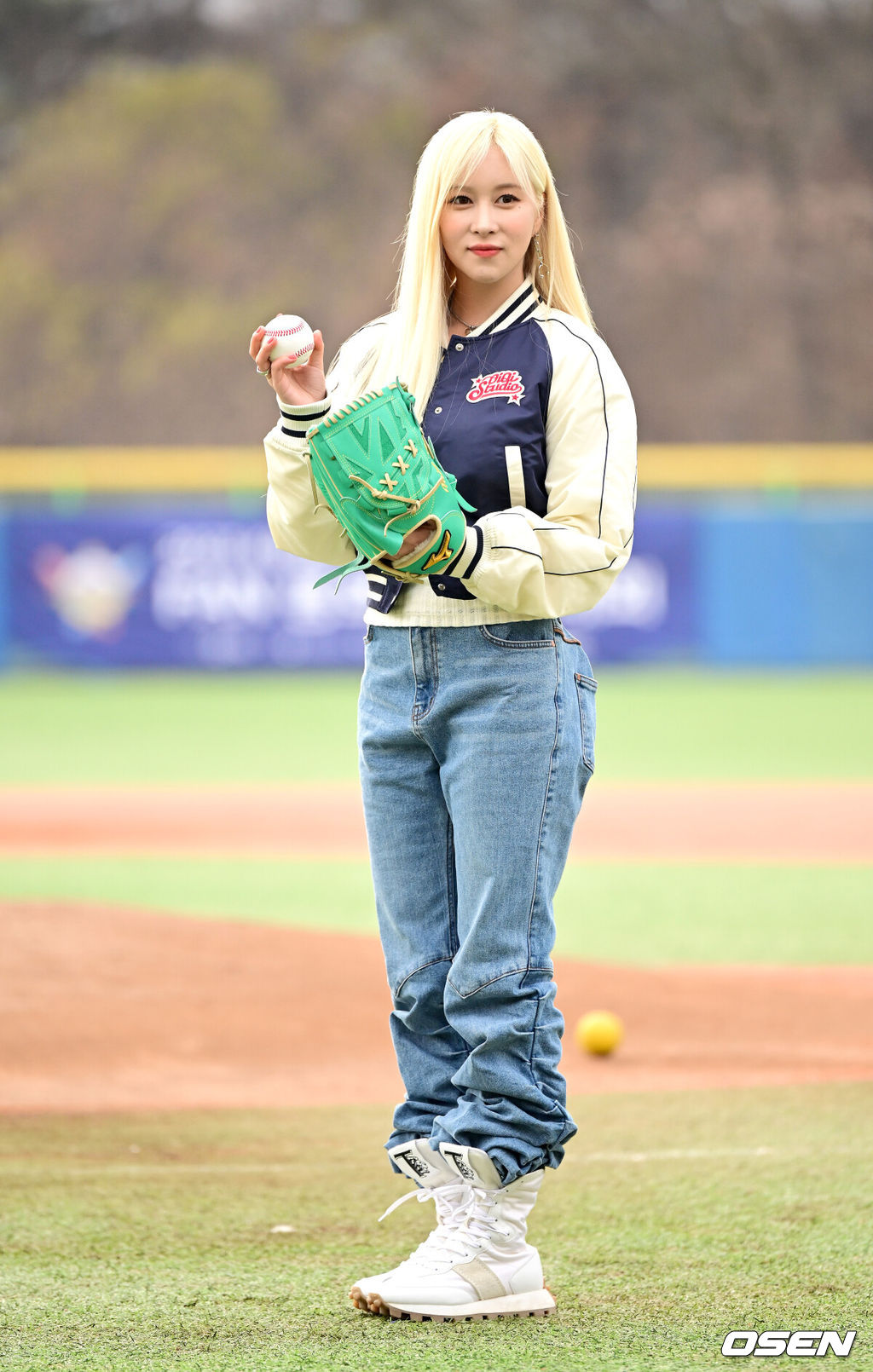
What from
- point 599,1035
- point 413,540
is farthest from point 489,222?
point 599,1035

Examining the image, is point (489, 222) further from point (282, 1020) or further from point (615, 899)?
point (615, 899)

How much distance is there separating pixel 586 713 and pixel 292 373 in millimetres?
730

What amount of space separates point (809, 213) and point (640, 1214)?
1123 inches

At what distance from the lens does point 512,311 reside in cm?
298

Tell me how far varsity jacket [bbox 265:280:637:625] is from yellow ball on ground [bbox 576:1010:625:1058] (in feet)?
6.95

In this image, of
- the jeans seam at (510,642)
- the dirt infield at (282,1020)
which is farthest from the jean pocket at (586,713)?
the dirt infield at (282,1020)

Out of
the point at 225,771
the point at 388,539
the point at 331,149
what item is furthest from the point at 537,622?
the point at 331,149

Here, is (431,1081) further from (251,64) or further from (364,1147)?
(251,64)

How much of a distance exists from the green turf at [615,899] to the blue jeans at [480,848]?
3056 millimetres

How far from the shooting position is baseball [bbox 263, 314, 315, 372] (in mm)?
2828

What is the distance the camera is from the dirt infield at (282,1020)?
14.8ft

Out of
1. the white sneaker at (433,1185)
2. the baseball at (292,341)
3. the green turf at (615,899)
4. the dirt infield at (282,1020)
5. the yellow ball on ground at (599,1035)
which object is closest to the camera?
the baseball at (292,341)

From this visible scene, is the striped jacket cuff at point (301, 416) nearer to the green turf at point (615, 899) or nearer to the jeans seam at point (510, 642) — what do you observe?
the jeans seam at point (510, 642)

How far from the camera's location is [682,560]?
17078mm
